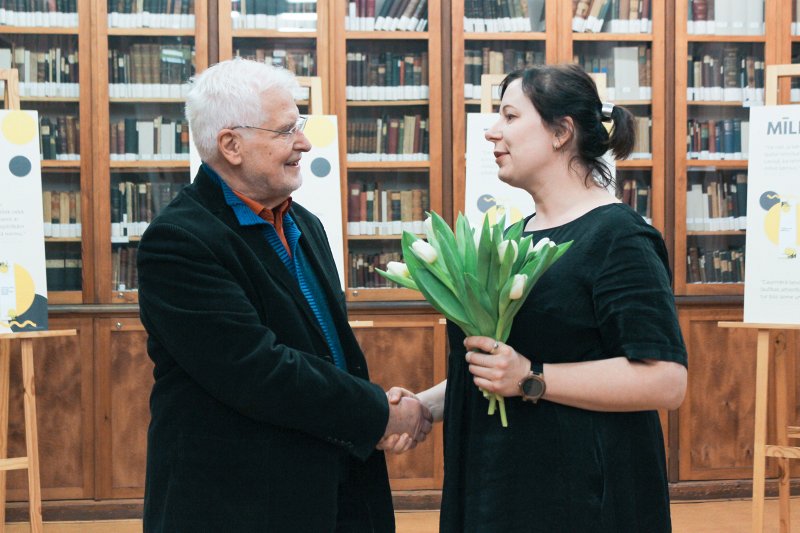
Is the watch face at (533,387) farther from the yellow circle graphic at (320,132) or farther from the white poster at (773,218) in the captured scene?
the yellow circle graphic at (320,132)

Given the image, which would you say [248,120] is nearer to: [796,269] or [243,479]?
[243,479]

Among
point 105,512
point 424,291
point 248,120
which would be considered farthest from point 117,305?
point 424,291

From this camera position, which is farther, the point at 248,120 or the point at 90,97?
the point at 90,97

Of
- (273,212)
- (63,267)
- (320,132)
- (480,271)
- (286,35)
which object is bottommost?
(63,267)

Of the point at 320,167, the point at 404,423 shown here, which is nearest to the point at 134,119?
the point at 320,167

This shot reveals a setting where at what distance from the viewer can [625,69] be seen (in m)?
5.05

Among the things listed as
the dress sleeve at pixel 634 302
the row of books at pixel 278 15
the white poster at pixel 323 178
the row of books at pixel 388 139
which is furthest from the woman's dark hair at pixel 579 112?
the row of books at pixel 278 15

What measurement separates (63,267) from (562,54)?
2900 millimetres

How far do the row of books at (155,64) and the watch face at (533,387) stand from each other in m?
3.66

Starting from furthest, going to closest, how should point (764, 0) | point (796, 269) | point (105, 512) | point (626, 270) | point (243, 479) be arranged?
point (764, 0) < point (105, 512) < point (796, 269) < point (243, 479) < point (626, 270)

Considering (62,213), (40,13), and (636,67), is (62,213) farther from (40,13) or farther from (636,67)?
(636,67)

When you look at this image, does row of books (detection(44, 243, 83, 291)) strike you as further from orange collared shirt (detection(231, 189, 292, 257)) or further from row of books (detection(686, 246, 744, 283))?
row of books (detection(686, 246, 744, 283))

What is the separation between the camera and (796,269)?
145 inches

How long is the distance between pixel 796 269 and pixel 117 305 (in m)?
3.24
